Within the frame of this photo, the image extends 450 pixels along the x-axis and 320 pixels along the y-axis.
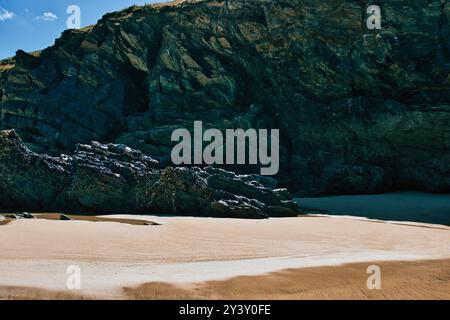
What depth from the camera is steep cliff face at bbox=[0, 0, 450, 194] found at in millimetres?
35125

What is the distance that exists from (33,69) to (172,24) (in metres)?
19.2

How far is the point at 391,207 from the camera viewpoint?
87.1 ft

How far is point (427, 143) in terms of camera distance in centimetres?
3544

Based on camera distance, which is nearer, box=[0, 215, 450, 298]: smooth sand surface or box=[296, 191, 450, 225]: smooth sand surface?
box=[0, 215, 450, 298]: smooth sand surface

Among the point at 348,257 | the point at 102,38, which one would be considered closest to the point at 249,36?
the point at 102,38

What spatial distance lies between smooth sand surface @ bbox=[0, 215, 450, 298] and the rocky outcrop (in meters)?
5.76

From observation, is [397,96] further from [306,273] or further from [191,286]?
[191,286]

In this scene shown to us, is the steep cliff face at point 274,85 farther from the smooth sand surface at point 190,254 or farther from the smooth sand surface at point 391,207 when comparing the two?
the smooth sand surface at point 190,254

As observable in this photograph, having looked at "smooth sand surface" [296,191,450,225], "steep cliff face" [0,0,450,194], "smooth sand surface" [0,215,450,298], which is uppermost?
"steep cliff face" [0,0,450,194]

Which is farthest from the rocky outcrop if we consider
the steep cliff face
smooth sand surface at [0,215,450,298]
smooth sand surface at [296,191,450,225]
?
the steep cliff face

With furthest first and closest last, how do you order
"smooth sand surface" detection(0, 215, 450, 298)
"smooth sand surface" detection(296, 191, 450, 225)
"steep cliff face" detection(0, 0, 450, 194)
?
"steep cliff face" detection(0, 0, 450, 194)
"smooth sand surface" detection(296, 191, 450, 225)
"smooth sand surface" detection(0, 215, 450, 298)

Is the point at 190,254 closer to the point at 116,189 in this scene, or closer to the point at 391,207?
the point at 116,189

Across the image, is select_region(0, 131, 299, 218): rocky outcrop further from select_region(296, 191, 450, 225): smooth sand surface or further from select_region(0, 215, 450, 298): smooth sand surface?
select_region(0, 215, 450, 298): smooth sand surface

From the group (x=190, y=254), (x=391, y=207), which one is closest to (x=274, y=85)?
(x=391, y=207)
